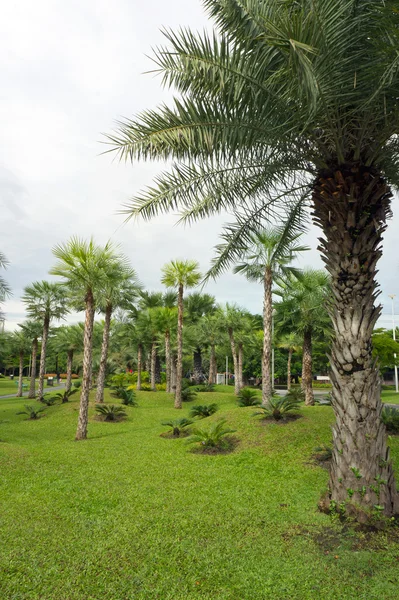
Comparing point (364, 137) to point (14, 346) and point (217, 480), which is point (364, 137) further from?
point (14, 346)

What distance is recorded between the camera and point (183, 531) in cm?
529

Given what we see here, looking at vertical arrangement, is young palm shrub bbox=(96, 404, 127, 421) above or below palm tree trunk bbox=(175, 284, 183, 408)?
below

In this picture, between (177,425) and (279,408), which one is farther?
(177,425)

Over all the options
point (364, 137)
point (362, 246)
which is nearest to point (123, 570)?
point (362, 246)

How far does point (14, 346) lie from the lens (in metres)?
36.8

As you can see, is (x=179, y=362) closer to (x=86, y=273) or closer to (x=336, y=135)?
(x=86, y=273)

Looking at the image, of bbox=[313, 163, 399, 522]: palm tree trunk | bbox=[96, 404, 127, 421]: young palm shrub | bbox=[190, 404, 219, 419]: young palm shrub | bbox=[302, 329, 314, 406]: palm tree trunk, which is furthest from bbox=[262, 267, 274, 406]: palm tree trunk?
bbox=[313, 163, 399, 522]: palm tree trunk

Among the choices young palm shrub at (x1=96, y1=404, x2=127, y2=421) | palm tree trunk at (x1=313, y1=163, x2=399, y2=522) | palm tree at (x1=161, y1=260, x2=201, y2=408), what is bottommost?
young palm shrub at (x1=96, y1=404, x2=127, y2=421)

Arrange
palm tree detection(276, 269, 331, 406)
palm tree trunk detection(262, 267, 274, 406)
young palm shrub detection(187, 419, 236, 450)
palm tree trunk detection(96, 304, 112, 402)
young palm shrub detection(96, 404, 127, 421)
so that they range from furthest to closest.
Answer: palm tree trunk detection(96, 304, 112, 402) → palm tree detection(276, 269, 331, 406) → young palm shrub detection(96, 404, 127, 421) → palm tree trunk detection(262, 267, 274, 406) → young palm shrub detection(187, 419, 236, 450)

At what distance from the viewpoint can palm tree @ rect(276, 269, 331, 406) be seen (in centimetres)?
1959

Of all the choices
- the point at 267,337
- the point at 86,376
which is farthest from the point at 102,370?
the point at 267,337

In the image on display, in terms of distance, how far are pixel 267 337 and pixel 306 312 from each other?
12.7ft

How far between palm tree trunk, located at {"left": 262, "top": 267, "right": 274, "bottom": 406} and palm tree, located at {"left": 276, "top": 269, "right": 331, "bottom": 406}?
189 centimetres

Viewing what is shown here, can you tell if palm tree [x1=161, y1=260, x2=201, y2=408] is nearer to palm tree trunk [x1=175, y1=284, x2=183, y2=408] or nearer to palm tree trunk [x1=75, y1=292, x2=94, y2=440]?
palm tree trunk [x1=175, y1=284, x2=183, y2=408]
